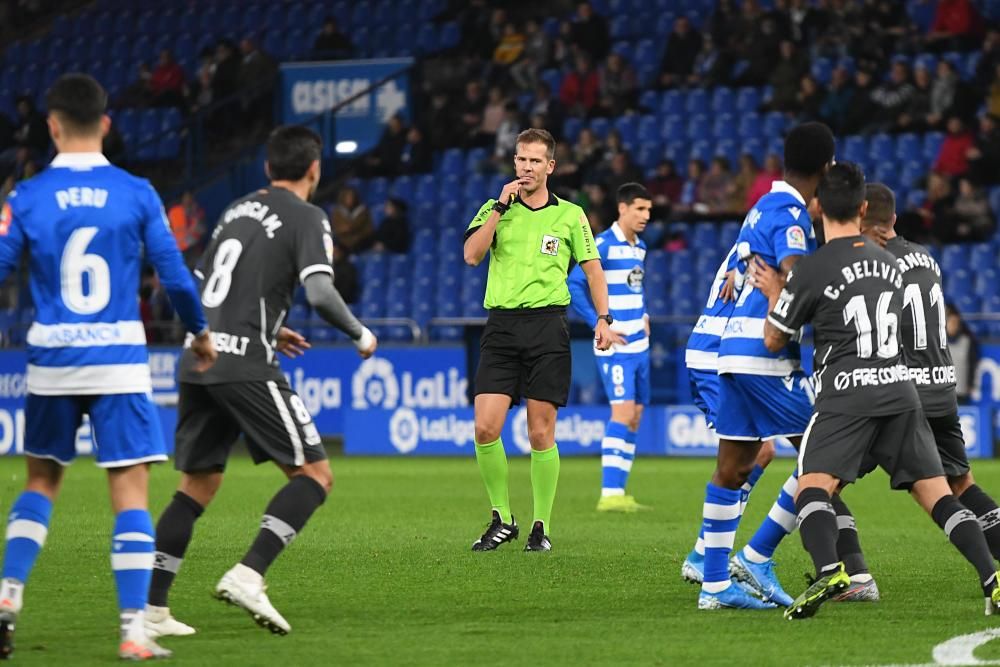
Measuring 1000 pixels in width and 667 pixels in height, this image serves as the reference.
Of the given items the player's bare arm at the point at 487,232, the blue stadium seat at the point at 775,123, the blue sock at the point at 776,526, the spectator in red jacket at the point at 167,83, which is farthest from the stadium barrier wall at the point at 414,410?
the blue sock at the point at 776,526

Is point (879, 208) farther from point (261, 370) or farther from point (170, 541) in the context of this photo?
point (170, 541)

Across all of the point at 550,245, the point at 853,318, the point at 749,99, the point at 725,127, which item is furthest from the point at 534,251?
the point at 749,99

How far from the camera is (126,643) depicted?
6023 millimetres

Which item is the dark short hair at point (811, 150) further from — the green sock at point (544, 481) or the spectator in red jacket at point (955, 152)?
the spectator in red jacket at point (955, 152)

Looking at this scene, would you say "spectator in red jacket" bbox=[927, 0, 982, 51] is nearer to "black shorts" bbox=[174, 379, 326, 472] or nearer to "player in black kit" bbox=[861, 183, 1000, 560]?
"player in black kit" bbox=[861, 183, 1000, 560]

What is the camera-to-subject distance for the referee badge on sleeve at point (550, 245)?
Result: 1016 centimetres

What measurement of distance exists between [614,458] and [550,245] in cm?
318

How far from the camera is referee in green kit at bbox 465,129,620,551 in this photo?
1005 cm

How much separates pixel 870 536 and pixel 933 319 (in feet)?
12.6

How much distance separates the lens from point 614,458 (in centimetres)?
1291

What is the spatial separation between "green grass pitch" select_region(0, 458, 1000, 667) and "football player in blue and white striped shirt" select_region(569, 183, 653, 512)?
0.39m

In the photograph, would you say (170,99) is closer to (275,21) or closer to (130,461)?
(275,21)

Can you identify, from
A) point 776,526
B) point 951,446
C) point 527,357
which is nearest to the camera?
point 776,526

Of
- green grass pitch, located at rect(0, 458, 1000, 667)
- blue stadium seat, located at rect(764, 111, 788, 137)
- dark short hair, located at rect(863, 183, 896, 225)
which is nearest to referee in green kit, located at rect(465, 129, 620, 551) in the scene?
green grass pitch, located at rect(0, 458, 1000, 667)
